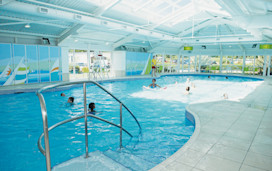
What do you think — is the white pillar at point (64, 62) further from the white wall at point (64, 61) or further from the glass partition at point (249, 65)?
the glass partition at point (249, 65)

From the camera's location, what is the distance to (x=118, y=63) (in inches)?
694

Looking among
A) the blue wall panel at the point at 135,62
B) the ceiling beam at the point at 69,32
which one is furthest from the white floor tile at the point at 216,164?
the blue wall panel at the point at 135,62

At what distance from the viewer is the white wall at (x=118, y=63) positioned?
17422 mm

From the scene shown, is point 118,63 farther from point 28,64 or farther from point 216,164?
point 216,164

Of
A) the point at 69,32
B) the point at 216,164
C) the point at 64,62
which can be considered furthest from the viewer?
the point at 64,62

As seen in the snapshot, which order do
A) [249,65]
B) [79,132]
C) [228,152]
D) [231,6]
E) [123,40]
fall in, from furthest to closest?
[249,65] < [123,40] < [231,6] < [79,132] < [228,152]

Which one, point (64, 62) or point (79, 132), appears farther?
point (64, 62)

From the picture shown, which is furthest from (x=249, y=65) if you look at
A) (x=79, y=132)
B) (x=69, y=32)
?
(x=79, y=132)

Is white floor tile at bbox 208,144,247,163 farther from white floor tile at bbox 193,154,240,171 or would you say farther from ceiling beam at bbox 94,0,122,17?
ceiling beam at bbox 94,0,122,17

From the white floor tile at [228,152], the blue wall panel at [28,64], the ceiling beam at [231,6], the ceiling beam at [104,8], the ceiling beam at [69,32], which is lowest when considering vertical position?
the white floor tile at [228,152]

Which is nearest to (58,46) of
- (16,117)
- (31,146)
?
(16,117)

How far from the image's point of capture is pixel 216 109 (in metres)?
5.73

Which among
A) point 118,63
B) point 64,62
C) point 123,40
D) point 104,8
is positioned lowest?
point 64,62

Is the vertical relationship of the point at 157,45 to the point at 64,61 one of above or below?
above
